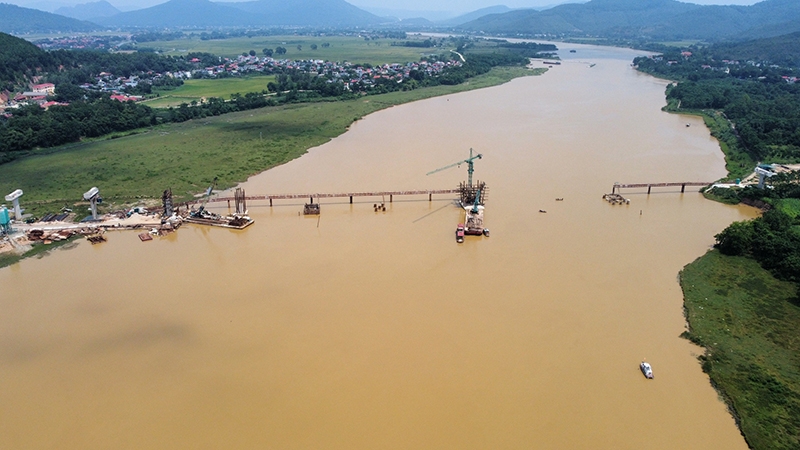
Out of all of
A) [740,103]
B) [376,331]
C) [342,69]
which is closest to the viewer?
[376,331]

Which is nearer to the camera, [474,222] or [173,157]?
[474,222]

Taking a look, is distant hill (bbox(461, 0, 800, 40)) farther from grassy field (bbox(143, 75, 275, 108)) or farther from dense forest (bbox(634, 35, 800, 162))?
grassy field (bbox(143, 75, 275, 108))

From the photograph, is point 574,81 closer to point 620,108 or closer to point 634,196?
point 620,108

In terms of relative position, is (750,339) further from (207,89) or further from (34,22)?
(34,22)

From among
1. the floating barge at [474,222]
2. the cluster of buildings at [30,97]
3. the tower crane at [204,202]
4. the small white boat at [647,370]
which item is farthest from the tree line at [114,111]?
the small white boat at [647,370]

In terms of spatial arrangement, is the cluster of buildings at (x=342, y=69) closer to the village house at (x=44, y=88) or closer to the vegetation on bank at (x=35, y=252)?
the village house at (x=44, y=88)

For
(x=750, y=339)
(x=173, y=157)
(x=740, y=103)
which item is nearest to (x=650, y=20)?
(x=740, y=103)

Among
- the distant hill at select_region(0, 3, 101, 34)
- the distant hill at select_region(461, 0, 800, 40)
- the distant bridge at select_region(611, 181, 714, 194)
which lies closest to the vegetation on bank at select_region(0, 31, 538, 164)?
the distant bridge at select_region(611, 181, 714, 194)
